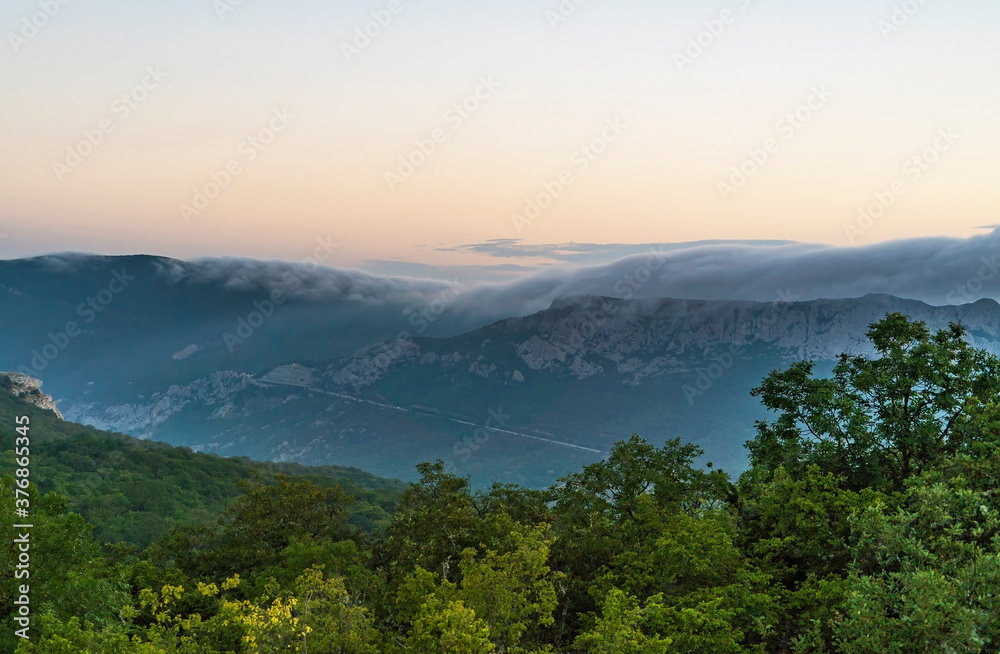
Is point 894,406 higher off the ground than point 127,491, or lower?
higher

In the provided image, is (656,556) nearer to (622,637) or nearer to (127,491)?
(622,637)

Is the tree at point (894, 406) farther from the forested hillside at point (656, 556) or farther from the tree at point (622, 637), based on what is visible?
the tree at point (622, 637)

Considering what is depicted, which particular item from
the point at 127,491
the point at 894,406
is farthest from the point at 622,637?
the point at 127,491

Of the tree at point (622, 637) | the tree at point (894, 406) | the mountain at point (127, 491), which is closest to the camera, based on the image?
the tree at point (622, 637)

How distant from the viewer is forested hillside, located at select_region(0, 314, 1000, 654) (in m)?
19.0

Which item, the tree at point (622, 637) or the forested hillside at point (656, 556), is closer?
the tree at point (622, 637)

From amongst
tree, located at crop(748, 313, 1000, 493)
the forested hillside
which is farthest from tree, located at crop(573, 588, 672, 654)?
tree, located at crop(748, 313, 1000, 493)

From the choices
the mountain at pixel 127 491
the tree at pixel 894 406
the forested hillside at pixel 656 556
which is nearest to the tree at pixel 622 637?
the forested hillside at pixel 656 556

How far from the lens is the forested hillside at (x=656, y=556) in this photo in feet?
62.4

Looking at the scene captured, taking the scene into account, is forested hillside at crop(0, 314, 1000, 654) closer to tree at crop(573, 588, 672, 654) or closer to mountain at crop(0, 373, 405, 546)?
tree at crop(573, 588, 672, 654)

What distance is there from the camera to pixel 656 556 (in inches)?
1087

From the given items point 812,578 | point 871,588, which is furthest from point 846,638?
point 812,578

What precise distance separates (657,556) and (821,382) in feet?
56.3

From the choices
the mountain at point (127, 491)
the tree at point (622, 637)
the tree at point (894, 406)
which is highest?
the tree at point (894, 406)
